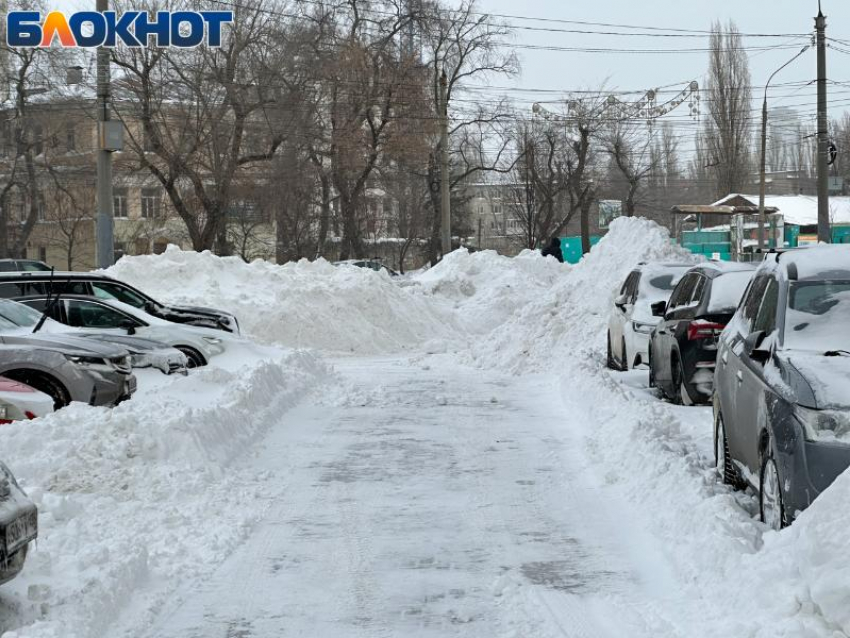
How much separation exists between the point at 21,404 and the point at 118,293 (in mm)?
9399

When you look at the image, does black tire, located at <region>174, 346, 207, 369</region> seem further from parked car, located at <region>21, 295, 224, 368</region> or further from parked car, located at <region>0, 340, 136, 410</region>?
parked car, located at <region>0, 340, 136, 410</region>

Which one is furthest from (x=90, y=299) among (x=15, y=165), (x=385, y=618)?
(x=15, y=165)

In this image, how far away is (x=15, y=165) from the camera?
49.6m

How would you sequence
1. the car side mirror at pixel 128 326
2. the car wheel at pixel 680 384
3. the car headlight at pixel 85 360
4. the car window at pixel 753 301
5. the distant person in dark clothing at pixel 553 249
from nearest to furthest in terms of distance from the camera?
the car window at pixel 753 301 < the car headlight at pixel 85 360 < the car wheel at pixel 680 384 < the car side mirror at pixel 128 326 < the distant person in dark clothing at pixel 553 249

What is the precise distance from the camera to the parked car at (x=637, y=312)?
15.8 meters

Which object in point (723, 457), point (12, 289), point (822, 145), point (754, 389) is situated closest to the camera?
point (754, 389)

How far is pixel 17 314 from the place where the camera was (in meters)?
14.5

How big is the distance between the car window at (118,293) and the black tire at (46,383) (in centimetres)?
705

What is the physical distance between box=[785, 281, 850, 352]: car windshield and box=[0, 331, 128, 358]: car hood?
26.3 feet

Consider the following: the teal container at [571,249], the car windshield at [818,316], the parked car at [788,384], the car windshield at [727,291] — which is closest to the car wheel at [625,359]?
the car windshield at [727,291]

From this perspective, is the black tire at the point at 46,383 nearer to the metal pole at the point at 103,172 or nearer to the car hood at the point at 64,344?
the car hood at the point at 64,344

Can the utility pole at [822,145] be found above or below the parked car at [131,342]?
above

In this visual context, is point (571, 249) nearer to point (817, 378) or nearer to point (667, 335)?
point (667, 335)

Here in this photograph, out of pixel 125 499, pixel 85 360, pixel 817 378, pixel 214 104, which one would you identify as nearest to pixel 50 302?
pixel 85 360
